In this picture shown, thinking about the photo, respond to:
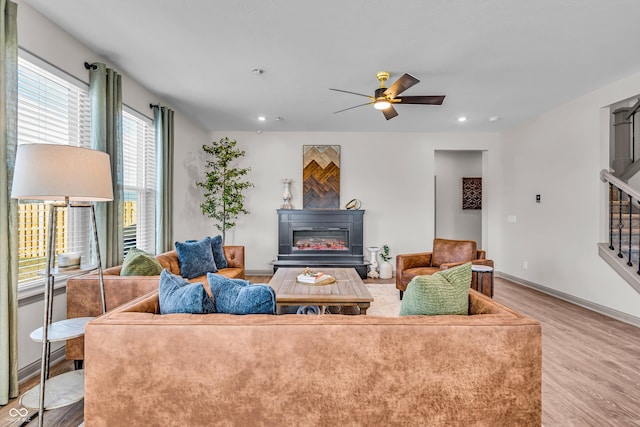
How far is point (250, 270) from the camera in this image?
6102 mm

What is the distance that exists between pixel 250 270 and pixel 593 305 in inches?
207

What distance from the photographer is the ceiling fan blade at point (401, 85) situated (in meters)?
2.82

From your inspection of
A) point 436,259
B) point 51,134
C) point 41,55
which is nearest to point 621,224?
point 436,259

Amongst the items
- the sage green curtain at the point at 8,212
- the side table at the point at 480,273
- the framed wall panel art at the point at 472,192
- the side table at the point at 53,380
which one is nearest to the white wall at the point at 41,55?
the sage green curtain at the point at 8,212

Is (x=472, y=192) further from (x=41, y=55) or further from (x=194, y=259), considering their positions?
(x=41, y=55)

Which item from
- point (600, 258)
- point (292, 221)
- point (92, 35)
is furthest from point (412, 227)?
point (92, 35)

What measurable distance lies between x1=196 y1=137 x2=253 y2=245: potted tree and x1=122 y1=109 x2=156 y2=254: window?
102 cm

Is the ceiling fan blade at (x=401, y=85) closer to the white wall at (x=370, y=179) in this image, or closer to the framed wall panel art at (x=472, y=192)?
the white wall at (x=370, y=179)

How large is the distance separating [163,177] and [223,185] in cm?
133

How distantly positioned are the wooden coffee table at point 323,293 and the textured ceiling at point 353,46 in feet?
7.45

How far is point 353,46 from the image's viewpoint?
9.41 feet

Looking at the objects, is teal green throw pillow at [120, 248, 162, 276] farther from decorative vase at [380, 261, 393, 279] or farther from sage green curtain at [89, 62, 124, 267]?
decorative vase at [380, 261, 393, 279]

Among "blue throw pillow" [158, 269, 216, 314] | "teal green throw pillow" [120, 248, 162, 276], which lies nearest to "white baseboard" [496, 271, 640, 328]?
"blue throw pillow" [158, 269, 216, 314]

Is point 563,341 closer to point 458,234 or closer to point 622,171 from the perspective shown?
point 622,171
